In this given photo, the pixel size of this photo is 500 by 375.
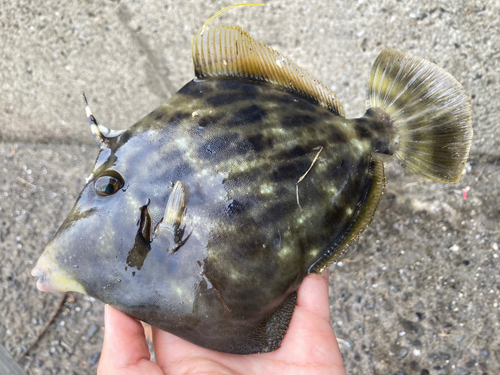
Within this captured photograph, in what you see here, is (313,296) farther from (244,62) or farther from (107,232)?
(244,62)

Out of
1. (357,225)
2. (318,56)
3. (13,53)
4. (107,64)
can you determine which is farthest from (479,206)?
(13,53)

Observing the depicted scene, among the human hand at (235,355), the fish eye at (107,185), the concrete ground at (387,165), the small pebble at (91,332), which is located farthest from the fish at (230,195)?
the small pebble at (91,332)

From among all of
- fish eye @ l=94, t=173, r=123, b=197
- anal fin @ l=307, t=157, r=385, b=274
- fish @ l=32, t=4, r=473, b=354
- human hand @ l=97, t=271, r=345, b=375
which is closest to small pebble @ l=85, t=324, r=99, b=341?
human hand @ l=97, t=271, r=345, b=375

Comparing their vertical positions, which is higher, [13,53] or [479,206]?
[13,53]

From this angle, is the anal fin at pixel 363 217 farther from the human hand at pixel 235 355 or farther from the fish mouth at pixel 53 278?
the fish mouth at pixel 53 278

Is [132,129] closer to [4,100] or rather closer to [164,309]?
[164,309]

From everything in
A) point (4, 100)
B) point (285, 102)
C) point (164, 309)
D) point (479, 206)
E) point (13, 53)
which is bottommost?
point (479, 206)

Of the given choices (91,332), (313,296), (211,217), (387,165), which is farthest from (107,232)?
(387,165)
